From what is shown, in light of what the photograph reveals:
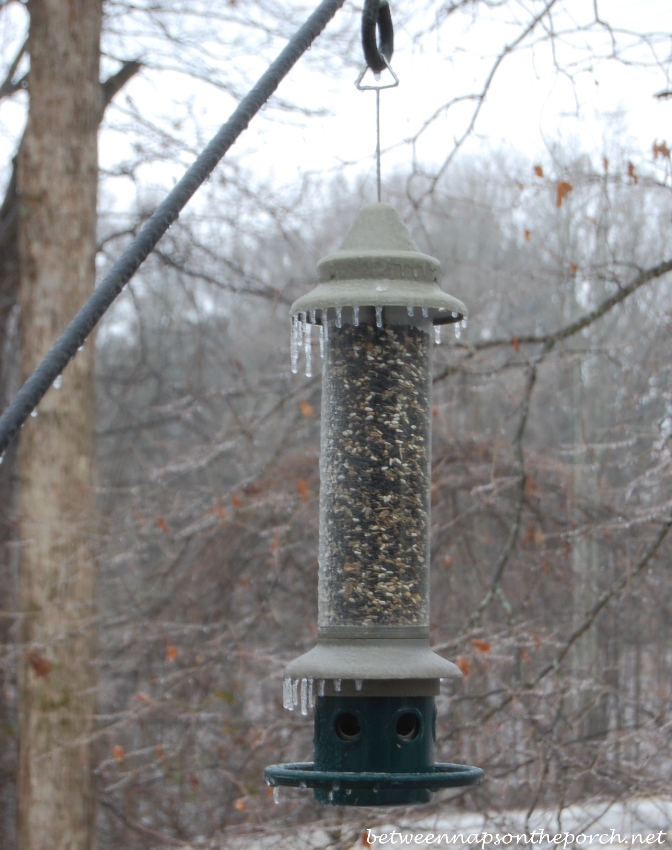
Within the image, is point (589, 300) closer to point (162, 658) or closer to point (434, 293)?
point (162, 658)

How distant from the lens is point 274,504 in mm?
7082

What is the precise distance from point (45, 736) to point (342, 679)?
188 inches

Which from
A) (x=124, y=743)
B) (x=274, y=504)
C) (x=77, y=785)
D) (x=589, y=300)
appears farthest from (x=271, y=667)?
(x=589, y=300)

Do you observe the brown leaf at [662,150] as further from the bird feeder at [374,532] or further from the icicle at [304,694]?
the icicle at [304,694]

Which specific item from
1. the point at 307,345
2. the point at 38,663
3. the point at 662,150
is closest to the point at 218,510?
the point at 38,663

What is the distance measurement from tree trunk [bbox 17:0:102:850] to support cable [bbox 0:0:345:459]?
481cm

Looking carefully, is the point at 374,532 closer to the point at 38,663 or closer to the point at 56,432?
the point at 38,663

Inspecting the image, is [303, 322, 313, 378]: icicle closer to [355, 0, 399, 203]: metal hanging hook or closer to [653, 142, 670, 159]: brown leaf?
[355, 0, 399, 203]: metal hanging hook

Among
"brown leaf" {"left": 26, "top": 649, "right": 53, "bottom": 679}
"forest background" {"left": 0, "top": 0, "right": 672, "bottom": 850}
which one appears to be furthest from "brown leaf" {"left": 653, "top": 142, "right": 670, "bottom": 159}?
"brown leaf" {"left": 26, "top": 649, "right": 53, "bottom": 679}

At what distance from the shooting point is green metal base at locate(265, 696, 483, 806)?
9.64ft

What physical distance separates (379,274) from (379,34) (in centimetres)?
66

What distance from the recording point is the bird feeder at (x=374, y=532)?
300cm

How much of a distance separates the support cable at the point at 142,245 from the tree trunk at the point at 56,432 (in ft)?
15.8

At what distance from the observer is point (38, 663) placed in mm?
6859
